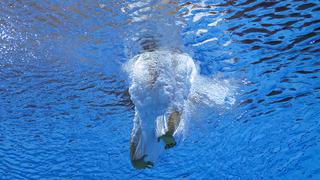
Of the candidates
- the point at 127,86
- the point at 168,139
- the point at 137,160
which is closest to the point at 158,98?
the point at 168,139

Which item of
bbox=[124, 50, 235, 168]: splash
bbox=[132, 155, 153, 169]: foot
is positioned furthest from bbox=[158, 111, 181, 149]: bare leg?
bbox=[132, 155, 153, 169]: foot

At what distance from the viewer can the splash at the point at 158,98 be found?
4.64 meters

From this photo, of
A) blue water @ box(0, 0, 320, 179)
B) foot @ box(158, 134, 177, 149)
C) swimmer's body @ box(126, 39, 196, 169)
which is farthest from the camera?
blue water @ box(0, 0, 320, 179)

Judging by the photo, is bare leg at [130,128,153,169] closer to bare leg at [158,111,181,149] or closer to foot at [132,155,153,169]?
foot at [132,155,153,169]

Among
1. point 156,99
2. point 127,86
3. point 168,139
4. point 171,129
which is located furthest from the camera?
point 127,86

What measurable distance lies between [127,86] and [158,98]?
263 cm

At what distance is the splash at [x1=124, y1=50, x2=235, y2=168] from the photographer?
15.2 feet

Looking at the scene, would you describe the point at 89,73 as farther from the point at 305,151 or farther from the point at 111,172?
the point at 305,151

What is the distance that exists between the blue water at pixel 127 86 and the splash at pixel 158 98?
0.26m

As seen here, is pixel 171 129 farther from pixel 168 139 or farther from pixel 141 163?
pixel 141 163

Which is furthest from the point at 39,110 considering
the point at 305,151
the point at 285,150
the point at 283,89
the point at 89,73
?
the point at 305,151

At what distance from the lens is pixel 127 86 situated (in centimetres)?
759

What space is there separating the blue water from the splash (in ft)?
0.84

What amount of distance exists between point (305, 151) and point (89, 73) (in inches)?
326
